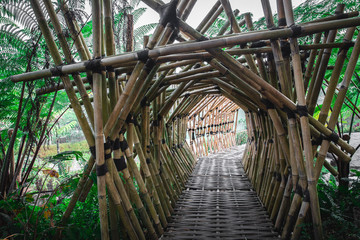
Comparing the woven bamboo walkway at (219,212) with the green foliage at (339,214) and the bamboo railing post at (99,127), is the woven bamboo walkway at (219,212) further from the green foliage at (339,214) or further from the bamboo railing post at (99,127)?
the bamboo railing post at (99,127)

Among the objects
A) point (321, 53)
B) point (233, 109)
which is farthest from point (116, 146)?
point (233, 109)

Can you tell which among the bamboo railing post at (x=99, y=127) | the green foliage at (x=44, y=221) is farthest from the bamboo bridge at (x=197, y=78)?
the green foliage at (x=44, y=221)

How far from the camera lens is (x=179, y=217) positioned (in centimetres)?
230

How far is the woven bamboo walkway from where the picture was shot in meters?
1.94

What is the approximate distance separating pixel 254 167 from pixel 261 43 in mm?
2033

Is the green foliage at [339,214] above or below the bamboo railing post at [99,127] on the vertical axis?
below

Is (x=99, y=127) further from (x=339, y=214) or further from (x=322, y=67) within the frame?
(x=339, y=214)

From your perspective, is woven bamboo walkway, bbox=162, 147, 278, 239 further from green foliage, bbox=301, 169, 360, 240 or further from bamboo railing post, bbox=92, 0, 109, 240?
bamboo railing post, bbox=92, 0, 109, 240

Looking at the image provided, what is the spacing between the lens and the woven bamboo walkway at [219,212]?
6.38ft

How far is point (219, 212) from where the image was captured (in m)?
2.35

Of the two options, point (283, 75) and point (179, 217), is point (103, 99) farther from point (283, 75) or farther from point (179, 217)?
point (179, 217)

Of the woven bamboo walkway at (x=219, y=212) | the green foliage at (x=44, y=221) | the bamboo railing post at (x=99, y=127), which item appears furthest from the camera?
the woven bamboo walkway at (x=219, y=212)

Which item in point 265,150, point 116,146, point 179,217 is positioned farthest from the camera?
point 265,150

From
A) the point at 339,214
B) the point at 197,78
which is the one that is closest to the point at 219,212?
the point at 339,214
